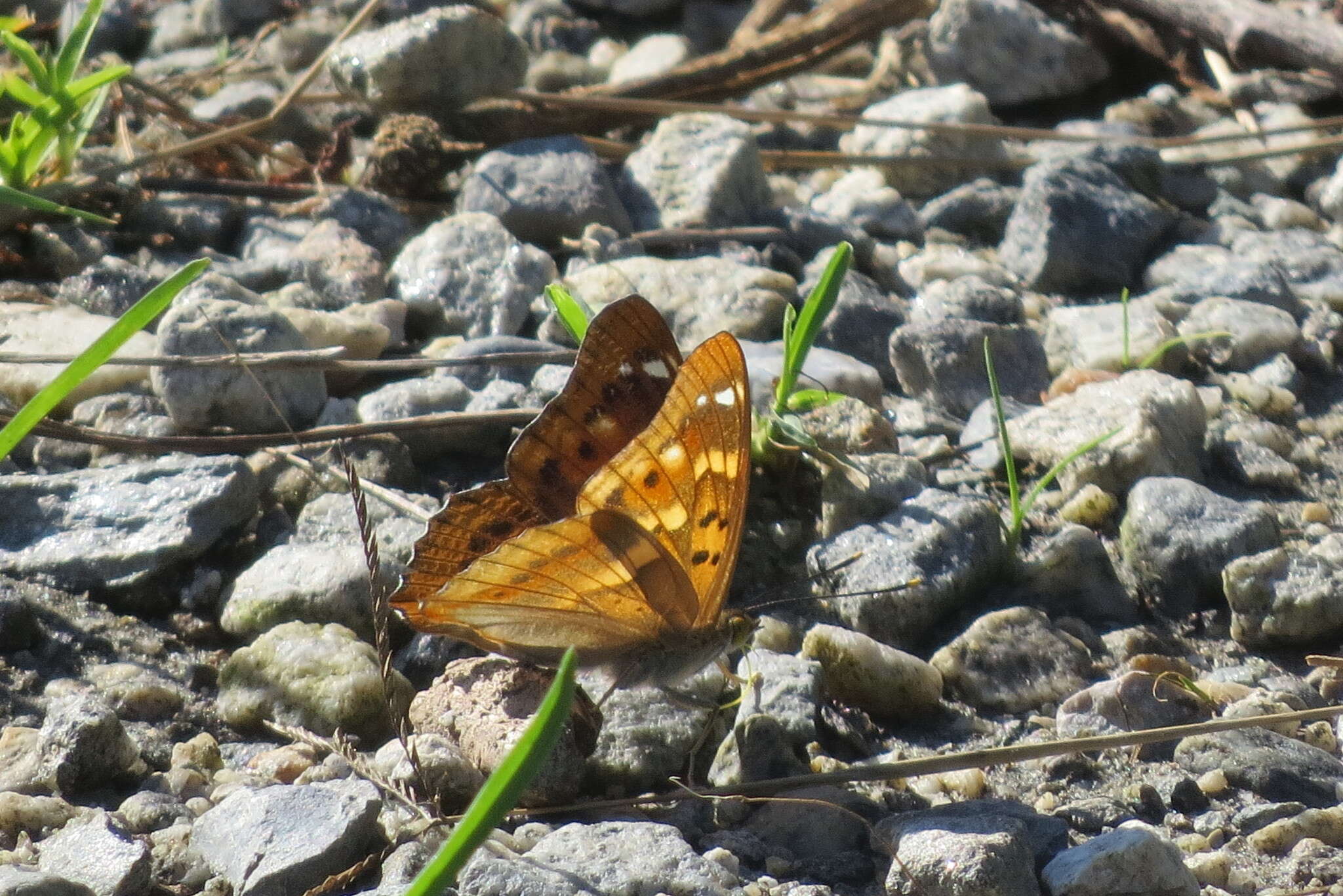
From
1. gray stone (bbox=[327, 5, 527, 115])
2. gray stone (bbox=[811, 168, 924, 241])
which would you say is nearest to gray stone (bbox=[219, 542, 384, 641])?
gray stone (bbox=[327, 5, 527, 115])

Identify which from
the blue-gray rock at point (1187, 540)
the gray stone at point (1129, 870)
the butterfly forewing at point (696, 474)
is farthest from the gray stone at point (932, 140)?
the gray stone at point (1129, 870)

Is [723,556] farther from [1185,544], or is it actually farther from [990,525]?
[1185,544]

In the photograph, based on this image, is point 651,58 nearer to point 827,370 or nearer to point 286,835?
point 827,370

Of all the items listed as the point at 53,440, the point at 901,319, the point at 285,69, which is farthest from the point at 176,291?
the point at 285,69

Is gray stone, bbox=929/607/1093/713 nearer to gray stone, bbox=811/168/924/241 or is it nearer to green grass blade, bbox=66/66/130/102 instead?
gray stone, bbox=811/168/924/241

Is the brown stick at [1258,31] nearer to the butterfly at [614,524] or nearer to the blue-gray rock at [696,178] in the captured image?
the blue-gray rock at [696,178]

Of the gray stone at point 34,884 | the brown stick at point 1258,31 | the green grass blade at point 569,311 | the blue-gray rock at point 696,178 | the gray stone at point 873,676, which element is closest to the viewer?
the gray stone at point 34,884

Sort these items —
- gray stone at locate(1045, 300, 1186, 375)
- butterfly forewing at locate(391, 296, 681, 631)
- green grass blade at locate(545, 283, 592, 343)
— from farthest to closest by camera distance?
gray stone at locate(1045, 300, 1186, 375), green grass blade at locate(545, 283, 592, 343), butterfly forewing at locate(391, 296, 681, 631)

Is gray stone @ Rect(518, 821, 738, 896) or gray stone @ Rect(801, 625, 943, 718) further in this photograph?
gray stone @ Rect(801, 625, 943, 718)
